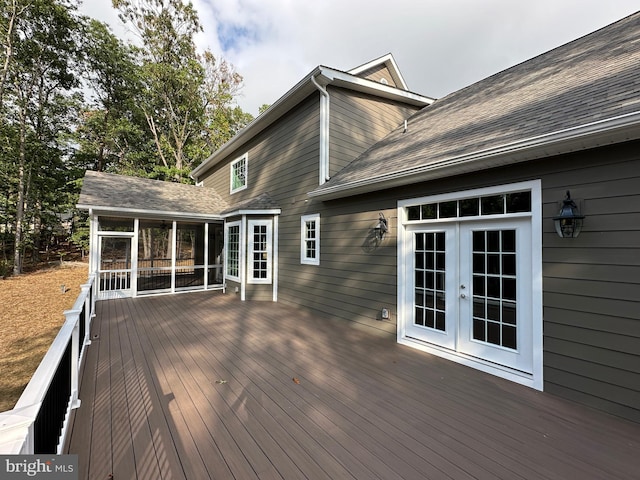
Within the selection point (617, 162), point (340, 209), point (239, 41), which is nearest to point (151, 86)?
point (239, 41)

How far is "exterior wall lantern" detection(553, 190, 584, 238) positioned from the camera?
2887mm

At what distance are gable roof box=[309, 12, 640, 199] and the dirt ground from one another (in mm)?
5511

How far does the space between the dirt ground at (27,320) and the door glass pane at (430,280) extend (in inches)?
214

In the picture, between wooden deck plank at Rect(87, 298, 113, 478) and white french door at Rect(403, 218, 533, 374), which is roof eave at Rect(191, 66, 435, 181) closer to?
white french door at Rect(403, 218, 533, 374)

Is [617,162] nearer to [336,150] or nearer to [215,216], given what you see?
[336,150]

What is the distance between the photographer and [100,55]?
16.2 meters

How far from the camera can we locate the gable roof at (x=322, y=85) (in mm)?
6195

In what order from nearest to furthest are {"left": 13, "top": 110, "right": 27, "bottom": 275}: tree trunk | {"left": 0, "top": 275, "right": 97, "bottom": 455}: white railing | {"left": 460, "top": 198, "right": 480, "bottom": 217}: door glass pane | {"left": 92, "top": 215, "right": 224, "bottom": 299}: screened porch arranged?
{"left": 0, "top": 275, "right": 97, "bottom": 455}: white railing
{"left": 460, "top": 198, "right": 480, "bottom": 217}: door glass pane
{"left": 92, "top": 215, "right": 224, "bottom": 299}: screened porch
{"left": 13, "top": 110, "right": 27, "bottom": 275}: tree trunk

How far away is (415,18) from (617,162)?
11.0 meters

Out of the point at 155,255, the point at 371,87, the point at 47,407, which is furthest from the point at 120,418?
the point at 155,255

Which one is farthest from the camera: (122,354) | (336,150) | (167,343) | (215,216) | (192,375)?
(215,216)

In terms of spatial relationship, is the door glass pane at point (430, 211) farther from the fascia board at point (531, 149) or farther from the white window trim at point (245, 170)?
the white window trim at point (245, 170)

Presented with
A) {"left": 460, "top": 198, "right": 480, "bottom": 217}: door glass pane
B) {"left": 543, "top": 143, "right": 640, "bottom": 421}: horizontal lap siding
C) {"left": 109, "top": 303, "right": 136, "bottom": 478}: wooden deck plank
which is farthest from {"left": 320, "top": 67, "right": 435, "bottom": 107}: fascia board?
{"left": 109, "top": 303, "right": 136, "bottom": 478}: wooden deck plank

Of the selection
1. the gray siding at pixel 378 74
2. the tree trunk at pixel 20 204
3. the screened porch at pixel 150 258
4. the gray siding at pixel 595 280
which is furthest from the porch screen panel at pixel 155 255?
the gray siding at pixel 595 280
